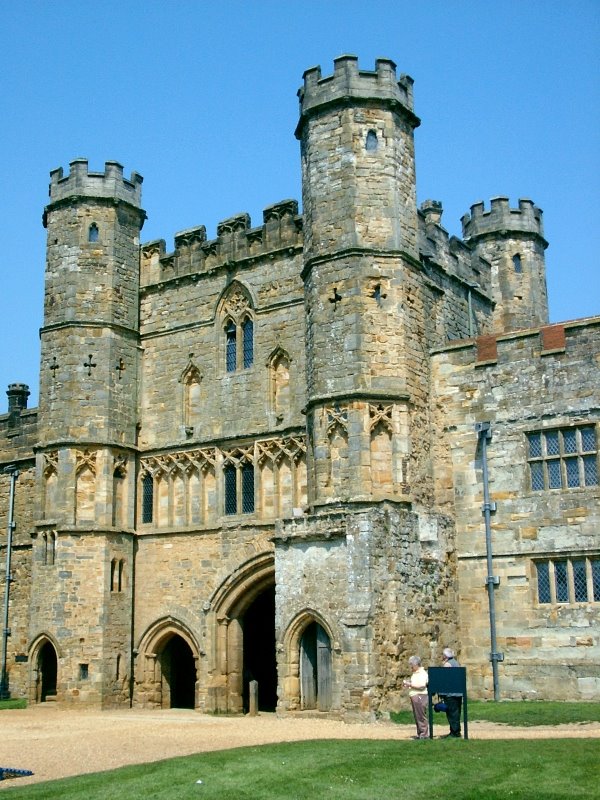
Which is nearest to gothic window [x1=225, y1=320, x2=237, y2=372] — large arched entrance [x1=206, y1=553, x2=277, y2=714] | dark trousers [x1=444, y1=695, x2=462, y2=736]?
large arched entrance [x1=206, y1=553, x2=277, y2=714]

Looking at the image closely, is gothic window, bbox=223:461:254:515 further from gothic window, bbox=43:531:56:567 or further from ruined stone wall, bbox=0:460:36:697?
ruined stone wall, bbox=0:460:36:697

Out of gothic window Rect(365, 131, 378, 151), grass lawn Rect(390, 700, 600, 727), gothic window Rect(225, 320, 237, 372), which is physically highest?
gothic window Rect(365, 131, 378, 151)

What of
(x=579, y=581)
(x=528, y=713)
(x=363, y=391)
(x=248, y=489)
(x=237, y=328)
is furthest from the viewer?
(x=237, y=328)

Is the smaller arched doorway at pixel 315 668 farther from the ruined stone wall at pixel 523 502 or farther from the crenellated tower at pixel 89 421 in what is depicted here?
the crenellated tower at pixel 89 421

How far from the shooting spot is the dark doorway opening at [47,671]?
23500 millimetres

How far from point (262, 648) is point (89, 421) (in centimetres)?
651

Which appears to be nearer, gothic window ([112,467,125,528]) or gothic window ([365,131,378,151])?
gothic window ([365,131,378,151])

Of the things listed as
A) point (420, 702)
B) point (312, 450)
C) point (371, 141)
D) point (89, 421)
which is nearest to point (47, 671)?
point (89, 421)

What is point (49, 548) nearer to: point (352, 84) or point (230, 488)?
point (230, 488)

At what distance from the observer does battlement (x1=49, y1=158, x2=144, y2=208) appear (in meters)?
25.3

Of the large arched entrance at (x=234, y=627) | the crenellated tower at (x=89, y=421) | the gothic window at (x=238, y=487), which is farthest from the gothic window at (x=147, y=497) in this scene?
the large arched entrance at (x=234, y=627)

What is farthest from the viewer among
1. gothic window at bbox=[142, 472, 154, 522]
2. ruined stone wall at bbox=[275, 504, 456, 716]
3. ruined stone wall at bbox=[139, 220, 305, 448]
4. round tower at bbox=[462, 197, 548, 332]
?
round tower at bbox=[462, 197, 548, 332]

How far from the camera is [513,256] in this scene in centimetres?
2730

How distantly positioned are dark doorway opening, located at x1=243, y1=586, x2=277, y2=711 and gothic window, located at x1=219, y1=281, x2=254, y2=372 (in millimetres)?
5087
